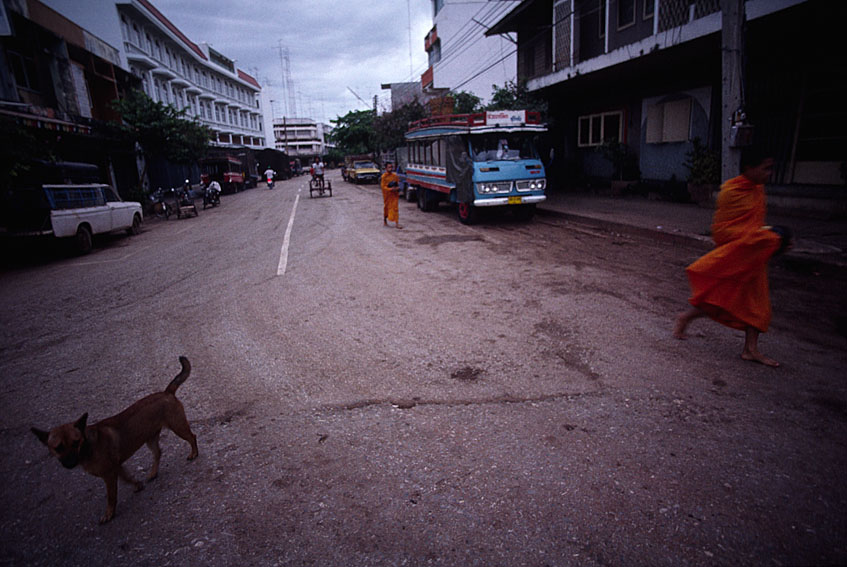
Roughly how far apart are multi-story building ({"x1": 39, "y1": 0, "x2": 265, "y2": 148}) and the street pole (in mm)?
24242

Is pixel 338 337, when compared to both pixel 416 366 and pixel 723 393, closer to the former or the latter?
pixel 416 366

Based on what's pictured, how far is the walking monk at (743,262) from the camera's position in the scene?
350 centimetres

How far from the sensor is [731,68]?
829 centimetres

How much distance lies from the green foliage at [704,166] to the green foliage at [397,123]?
21188mm

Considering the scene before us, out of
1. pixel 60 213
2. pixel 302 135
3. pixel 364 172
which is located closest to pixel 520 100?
pixel 60 213

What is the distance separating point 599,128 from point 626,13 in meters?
4.04

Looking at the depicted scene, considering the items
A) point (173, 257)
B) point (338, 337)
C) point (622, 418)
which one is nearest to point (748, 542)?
point (622, 418)

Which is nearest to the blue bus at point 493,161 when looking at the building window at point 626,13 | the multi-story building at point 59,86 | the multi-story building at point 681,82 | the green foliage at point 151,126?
the multi-story building at point 681,82

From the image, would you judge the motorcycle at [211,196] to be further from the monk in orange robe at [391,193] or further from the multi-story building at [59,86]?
the monk in orange robe at [391,193]

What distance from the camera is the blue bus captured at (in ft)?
36.4

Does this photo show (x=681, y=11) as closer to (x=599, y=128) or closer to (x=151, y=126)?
(x=599, y=128)

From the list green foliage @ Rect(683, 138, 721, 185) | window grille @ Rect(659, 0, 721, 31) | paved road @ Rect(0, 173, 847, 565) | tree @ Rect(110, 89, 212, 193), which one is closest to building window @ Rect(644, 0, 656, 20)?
window grille @ Rect(659, 0, 721, 31)

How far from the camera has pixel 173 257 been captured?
32.8 feet

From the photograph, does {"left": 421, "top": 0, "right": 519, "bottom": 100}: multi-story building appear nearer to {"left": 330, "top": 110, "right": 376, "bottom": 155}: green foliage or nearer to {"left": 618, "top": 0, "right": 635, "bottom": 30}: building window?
{"left": 330, "top": 110, "right": 376, "bottom": 155}: green foliage
